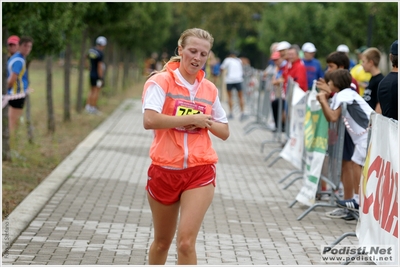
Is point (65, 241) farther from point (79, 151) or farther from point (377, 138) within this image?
point (79, 151)

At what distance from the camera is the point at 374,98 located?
993 centimetres

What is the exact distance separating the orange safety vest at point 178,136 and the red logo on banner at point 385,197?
147cm

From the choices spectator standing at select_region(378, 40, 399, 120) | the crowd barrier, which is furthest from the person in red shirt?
spectator standing at select_region(378, 40, 399, 120)

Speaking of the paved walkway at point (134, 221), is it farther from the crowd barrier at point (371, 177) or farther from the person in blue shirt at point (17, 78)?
the person in blue shirt at point (17, 78)

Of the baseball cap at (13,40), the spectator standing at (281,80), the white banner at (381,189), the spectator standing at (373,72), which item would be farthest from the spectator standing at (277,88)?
Answer: the white banner at (381,189)

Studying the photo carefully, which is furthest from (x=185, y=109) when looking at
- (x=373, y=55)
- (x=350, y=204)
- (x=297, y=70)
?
(x=297, y=70)

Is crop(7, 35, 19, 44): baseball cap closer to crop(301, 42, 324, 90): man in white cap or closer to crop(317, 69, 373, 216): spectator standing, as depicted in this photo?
crop(301, 42, 324, 90): man in white cap

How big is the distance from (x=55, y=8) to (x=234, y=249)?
22.9 ft

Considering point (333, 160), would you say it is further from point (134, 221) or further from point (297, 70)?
point (297, 70)

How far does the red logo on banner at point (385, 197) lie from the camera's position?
6141 mm

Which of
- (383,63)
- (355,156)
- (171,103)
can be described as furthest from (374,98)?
(383,63)

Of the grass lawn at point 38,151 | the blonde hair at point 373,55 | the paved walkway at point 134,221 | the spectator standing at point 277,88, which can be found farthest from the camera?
the spectator standing at point 277,88

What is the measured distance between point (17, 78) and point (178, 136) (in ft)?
27.7

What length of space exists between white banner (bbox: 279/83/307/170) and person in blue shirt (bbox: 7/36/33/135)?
411cm
